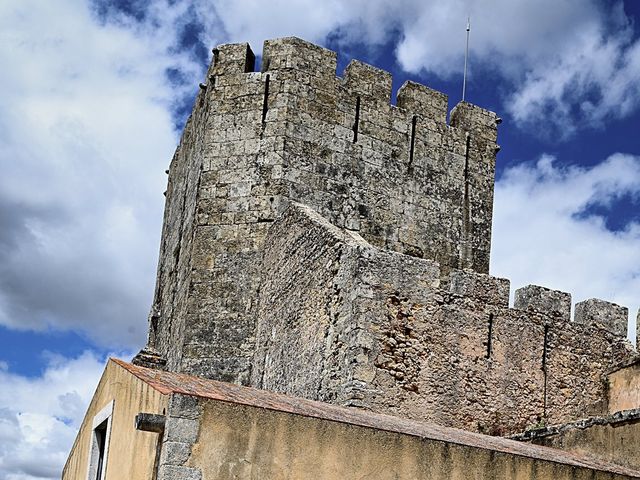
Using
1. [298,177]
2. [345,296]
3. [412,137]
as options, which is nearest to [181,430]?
[345,296]

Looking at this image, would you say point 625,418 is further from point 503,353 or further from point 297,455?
point 297,455

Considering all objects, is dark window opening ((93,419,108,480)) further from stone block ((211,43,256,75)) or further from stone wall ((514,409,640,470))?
stone block ((211,43,256,75))

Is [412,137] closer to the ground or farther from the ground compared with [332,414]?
farther from the ground

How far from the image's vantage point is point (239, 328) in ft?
45.9

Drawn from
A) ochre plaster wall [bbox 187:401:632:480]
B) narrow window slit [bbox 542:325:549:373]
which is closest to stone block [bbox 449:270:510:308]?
narrow window slit [bbox 542:325:549:373]

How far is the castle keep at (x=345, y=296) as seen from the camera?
8391 mm

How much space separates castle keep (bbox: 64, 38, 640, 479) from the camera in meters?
8.39

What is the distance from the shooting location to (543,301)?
39.3 ft

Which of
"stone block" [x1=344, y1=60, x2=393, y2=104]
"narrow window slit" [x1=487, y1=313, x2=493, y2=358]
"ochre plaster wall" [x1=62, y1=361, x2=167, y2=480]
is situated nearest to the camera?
"ochre plaster wall" [x1=62, y1=361, x2=167, y2=480]

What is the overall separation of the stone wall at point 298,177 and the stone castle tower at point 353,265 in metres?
0.02

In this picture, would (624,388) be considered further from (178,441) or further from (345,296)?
(178,441)

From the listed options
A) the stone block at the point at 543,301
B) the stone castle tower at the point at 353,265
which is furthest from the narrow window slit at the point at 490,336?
the stone block at the point at 543,301

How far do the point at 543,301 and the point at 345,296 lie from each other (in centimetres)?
288

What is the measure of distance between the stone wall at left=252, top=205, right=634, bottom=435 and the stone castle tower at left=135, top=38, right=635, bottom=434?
0.02 meters
